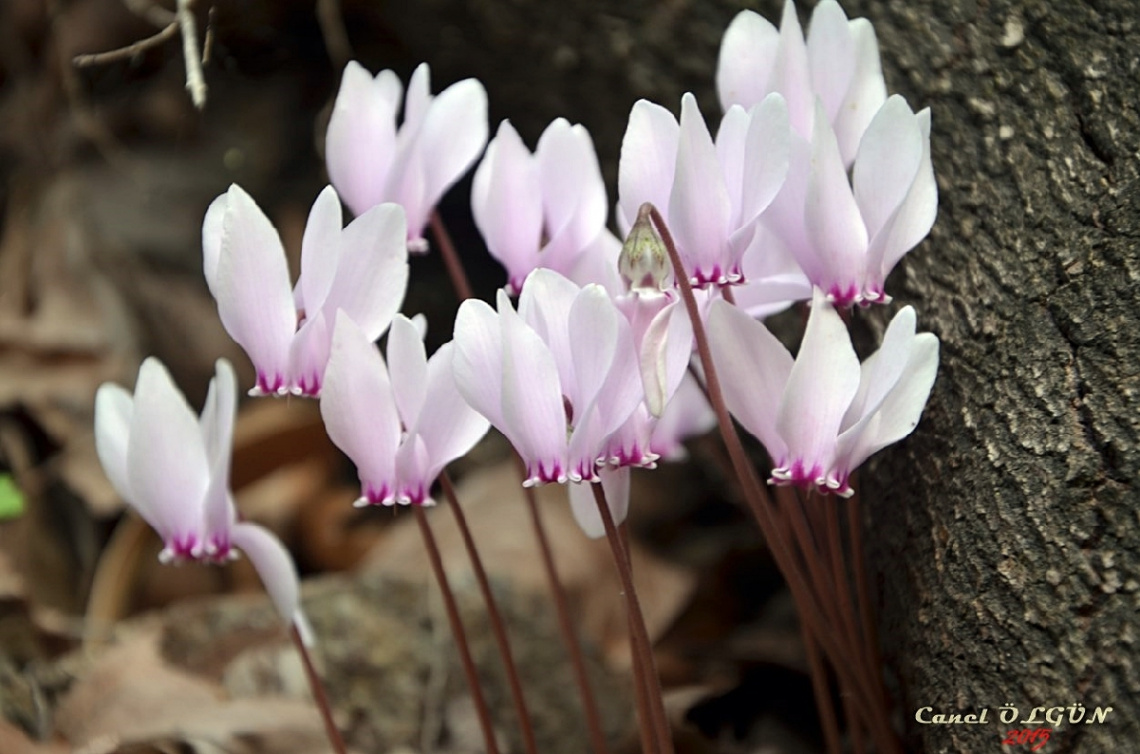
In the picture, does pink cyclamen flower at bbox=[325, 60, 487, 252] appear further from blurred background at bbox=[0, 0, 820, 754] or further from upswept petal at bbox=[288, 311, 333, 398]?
blurred background at bbox=[0, 0, 820, 754]

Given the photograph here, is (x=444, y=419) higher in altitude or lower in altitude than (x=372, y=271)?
lower

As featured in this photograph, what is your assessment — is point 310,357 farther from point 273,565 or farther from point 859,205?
point 859,205

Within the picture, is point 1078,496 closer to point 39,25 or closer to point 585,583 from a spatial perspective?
point 585,583

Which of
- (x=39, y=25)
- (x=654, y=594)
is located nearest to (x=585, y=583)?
(x=654, y=594)

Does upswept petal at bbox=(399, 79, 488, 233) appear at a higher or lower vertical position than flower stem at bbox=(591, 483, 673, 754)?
higher

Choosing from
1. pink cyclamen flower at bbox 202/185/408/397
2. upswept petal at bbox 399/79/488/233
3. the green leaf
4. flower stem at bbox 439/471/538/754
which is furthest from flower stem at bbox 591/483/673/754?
the green leaf

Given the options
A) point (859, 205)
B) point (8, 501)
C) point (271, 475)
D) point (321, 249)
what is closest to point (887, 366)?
point (859, 205)

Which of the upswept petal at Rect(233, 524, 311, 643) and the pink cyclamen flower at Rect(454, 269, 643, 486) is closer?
the pink cyclamen flower at Rect(454, 269, 643, 486)
